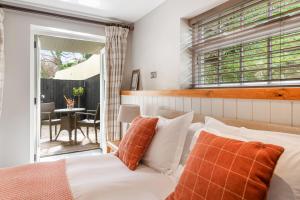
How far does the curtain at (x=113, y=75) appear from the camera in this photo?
10.4 ft

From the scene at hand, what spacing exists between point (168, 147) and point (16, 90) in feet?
7.48

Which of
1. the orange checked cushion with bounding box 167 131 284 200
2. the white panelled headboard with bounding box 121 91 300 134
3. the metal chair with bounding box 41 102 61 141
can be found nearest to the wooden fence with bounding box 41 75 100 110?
the metal chair with bounding box 41 102 61 141

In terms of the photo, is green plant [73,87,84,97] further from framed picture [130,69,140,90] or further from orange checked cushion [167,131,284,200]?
orange checked cushion [167,131,284,200]

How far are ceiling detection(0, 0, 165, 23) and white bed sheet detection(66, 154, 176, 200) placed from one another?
6.64 ft

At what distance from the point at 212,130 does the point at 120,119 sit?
56.3 inches

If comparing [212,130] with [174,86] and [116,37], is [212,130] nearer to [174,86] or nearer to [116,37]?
[174,86]

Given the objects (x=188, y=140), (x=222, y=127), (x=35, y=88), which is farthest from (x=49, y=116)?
(x=222, y=127)

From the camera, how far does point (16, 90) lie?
2705mm

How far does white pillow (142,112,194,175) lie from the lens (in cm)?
152

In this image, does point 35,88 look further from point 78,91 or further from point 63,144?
point 78,91

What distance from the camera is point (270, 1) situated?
4.99 feet

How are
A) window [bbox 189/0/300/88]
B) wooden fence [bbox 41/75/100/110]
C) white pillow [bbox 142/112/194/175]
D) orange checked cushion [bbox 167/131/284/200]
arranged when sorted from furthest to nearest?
wooden fence [bbox 41/75/100/110] → white pillow [bbox 142/112/194/175] → window [bbox 189/0/300/88] → orange checked cushion [bbox 167/131/284/200]

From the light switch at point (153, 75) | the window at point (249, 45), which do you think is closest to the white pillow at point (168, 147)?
the window at point (249, 45)

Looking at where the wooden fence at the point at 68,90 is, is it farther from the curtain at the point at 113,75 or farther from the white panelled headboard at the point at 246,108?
the white panelled headboard at the point at 246,108
